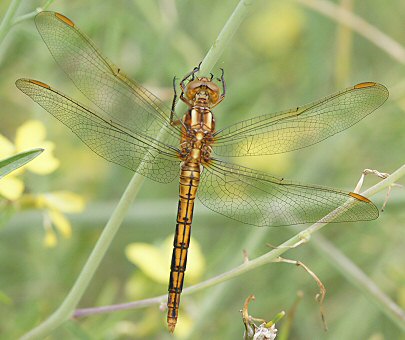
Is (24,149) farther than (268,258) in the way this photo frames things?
Yes

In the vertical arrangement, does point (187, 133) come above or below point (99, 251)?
above

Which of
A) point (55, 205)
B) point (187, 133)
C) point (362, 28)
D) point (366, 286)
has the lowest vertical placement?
point (366, 286)

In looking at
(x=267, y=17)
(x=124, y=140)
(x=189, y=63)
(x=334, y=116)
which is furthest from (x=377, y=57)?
(x=124, y=140)

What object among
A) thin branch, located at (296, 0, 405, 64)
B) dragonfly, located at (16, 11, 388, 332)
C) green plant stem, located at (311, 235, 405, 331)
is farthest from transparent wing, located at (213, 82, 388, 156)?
thin branch, located at (296, 0, 405, 64)

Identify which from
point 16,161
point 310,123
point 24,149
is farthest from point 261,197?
point 16,161

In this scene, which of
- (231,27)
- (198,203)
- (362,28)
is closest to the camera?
(231,27)

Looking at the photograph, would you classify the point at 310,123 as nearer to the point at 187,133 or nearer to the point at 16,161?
the point at 187,133

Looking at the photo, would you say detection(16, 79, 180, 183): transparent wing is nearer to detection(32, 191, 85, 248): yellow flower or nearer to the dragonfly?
the dragonfly

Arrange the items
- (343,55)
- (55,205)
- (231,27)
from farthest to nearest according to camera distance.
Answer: (343,55)
(55,205)
(231,27)
